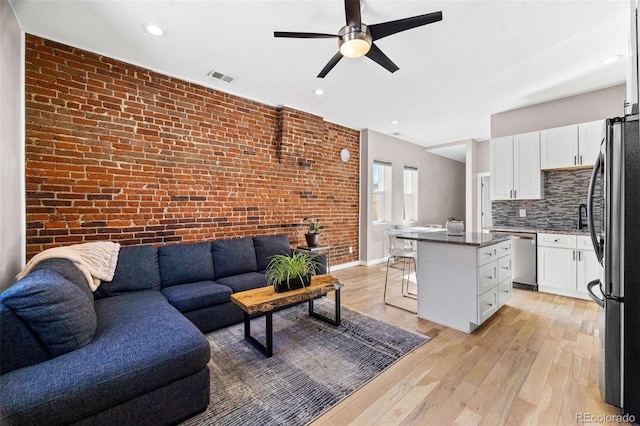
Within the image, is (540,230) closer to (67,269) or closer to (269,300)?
(269,300)

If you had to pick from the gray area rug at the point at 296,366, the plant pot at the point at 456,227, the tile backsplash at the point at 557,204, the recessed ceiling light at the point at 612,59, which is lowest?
the gray area rug at the point at 296,366

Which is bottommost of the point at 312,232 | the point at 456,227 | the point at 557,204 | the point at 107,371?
the point at 107,371

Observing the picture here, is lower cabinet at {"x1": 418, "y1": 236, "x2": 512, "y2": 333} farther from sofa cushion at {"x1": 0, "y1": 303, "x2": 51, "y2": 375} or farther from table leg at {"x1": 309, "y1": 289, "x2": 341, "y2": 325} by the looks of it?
sofa cushion at {"x1": 0, "y1": 303, "x2": 51, "y2": 375}

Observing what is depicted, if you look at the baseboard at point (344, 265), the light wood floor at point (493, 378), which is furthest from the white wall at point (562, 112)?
the baseboard at point (344, 265)

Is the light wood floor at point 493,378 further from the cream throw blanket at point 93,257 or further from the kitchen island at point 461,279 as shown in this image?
the cream throw blanket at point 93,257

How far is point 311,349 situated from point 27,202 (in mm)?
2875

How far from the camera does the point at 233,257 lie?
337cm

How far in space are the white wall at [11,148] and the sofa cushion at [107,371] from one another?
3.05 feet

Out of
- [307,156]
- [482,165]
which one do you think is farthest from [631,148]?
[482,165]

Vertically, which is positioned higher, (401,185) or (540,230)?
(401,185)

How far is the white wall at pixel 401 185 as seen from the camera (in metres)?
5.66

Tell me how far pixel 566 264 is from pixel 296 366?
383 centimetres

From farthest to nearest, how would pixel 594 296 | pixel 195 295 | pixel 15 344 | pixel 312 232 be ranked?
pixel 312 232 < pixel 195 295 < pixel 594 296 < pixel 15 344

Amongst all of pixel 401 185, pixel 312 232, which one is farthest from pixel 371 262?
pixel 401 185
